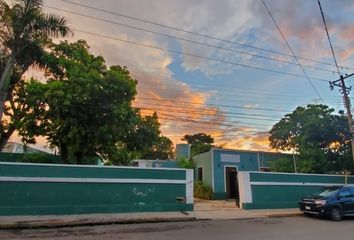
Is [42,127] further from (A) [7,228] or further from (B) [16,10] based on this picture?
(A) [7,228]

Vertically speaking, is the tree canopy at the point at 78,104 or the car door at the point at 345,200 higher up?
the tree canopy at the point at 78,104

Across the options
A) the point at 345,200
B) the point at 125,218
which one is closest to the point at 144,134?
the point at 125,218

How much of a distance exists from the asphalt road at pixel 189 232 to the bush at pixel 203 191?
1182cm

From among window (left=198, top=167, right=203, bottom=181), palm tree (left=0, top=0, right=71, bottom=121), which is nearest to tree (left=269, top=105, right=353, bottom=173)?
window (left=198, top=167, right=203, bottom=181)

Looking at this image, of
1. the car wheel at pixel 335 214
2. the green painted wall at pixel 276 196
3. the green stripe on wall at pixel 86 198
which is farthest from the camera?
the green painted wall at pixel 276 196

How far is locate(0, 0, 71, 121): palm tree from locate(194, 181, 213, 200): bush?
605 inches

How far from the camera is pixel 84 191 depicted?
13.6 meters

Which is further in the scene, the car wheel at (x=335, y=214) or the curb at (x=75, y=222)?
the car wheel at (x=335, y=214)

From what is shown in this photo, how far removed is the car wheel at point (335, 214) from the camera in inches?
599

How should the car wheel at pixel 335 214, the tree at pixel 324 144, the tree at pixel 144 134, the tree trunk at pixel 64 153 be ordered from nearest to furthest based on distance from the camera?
the car wheel at pixel 335 214, the tree trunk at pixel 64 153, the tree at pixel 144 134, the tree at pixel 324 144

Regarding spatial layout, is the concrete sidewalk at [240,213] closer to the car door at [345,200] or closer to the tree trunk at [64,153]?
the car door at [345,200]

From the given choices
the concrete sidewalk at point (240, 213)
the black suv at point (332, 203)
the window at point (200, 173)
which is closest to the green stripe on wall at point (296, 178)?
the concrete sidewalk at point (240, 213)

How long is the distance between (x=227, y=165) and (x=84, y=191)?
14.3m

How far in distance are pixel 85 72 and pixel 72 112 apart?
2.30m
